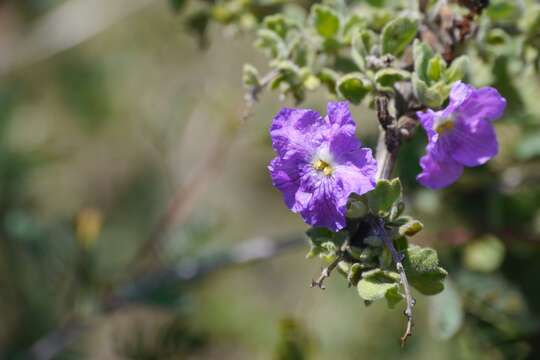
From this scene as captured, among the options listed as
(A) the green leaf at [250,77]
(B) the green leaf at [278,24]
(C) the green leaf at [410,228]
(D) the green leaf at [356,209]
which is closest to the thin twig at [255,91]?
(A) the green leaf at [250,77]

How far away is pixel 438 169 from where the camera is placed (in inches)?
65.0

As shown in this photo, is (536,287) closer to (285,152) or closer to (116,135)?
(285,152)

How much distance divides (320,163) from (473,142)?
0.44m

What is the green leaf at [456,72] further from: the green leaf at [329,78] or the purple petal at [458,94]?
the green leaf at [329,78]

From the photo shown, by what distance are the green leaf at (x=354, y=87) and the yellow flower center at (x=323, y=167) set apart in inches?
7.8

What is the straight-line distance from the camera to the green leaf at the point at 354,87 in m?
1.64

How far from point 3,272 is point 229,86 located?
192 cm

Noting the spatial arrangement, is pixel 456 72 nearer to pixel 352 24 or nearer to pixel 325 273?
pixel 352 24

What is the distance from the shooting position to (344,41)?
1892 mm

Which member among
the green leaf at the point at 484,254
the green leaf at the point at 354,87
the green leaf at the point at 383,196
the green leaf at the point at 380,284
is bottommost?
the green leaf at the point at 484,254

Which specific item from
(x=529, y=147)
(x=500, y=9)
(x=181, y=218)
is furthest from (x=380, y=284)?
(x=181, y=218)

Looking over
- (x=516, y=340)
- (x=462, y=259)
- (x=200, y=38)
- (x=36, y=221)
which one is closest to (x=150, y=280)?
(x=36, y=221)

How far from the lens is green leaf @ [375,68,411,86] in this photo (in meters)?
1.62

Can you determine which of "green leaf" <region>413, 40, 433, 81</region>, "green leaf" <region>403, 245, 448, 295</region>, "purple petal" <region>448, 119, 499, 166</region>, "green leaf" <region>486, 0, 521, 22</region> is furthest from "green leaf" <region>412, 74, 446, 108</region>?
"green leaf" <region>486, 0, 521, 22</region>
